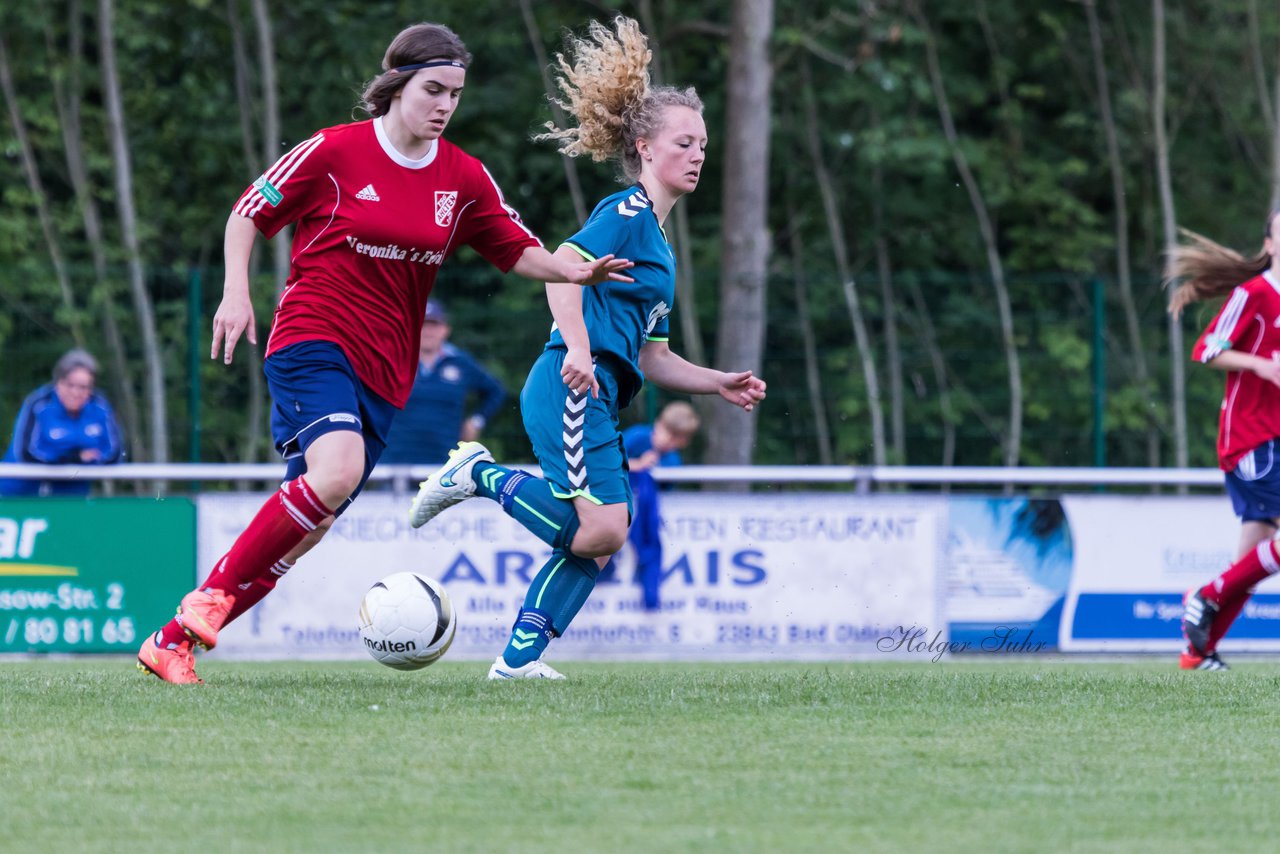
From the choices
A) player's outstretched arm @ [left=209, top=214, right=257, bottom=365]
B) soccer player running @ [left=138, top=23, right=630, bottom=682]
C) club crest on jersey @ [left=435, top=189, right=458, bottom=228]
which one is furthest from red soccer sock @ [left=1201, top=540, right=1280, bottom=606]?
player's outstretched arm @ [left=209, top=214, right=257, bottom=365]

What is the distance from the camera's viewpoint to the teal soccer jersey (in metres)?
5.80

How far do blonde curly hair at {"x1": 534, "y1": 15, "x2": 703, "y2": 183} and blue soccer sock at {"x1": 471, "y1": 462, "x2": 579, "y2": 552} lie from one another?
3.73 ft

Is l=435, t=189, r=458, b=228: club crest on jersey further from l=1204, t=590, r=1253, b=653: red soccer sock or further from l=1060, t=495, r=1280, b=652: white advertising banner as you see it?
l=1060, t=495, r=1280, b=652: white advertising banner

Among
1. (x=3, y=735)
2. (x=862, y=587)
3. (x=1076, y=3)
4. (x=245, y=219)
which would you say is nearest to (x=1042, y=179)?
(x=1076, y=3)

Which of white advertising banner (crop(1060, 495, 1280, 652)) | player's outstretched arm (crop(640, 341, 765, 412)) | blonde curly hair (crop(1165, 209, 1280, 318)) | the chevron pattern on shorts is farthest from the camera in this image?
white advertising banner (crop(1060, 495, 1280, 652))

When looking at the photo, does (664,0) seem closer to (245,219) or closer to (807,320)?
(807,320)

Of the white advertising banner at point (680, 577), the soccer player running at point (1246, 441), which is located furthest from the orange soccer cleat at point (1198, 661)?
the white advertising banner at point (680, 577)

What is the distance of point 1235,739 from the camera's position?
4.70 meters

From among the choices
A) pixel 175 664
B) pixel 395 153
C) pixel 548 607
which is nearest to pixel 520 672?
pixel 548 607

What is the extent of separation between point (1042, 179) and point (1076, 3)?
7.15 feet

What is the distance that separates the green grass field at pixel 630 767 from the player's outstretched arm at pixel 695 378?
1.00 metres

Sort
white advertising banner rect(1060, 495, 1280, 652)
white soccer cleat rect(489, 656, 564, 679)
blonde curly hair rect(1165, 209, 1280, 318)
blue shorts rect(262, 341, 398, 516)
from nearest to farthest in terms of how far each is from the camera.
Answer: blue shorts rect(262, 341, 398, 516) → white soccer cleat rect(489, 656, 564, 679) → blonde curly hair rect(1165, 209, 1280, 318) → white advertising banner rect(1060, 495, 1280, 652)

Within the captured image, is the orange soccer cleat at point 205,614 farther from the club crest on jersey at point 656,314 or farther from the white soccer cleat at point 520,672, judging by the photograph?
the club crest on jersey at point 656,314

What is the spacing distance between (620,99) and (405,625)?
6.36 feet
